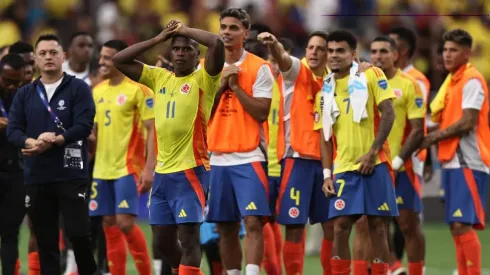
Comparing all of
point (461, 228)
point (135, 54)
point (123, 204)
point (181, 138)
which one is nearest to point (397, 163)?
point (461, 228)

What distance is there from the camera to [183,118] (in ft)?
36.6

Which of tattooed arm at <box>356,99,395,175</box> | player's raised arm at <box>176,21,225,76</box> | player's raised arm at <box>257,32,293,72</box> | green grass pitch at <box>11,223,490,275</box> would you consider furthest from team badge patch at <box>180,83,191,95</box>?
green grass pitch at <box>11,223,490,275</box>

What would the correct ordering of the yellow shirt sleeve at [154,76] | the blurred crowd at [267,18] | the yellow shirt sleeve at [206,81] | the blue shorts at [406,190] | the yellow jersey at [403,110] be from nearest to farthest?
the yellow shirt sleeve at [206,81] < the yellow shirt sleeve at [154,76] < the yellow jersey at [403,110] < the blue shorts at [406,190] < the blurred crowd at [267,18]

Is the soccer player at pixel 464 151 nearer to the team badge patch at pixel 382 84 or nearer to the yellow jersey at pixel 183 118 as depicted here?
the team badge patch at pixel 382 84

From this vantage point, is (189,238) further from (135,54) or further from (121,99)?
(121,99)

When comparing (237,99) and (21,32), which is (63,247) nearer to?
(237,99)

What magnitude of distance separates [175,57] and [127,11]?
534 inches

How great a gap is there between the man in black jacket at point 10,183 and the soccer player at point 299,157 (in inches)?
102

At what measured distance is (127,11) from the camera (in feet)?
80.5

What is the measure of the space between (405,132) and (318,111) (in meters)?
1.51

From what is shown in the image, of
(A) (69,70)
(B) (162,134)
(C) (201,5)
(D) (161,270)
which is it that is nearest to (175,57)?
(B) (162,134)

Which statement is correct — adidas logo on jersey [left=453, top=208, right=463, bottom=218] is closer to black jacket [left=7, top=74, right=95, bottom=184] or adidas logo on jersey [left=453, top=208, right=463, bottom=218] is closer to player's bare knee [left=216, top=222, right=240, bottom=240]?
player's bare knee [left=216, top=222, right=240, bottom=240]

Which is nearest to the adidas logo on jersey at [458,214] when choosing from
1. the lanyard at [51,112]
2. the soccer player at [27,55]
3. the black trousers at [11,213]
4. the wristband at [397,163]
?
the wristband at [397,163]

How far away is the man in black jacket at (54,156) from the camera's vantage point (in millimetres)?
11750
